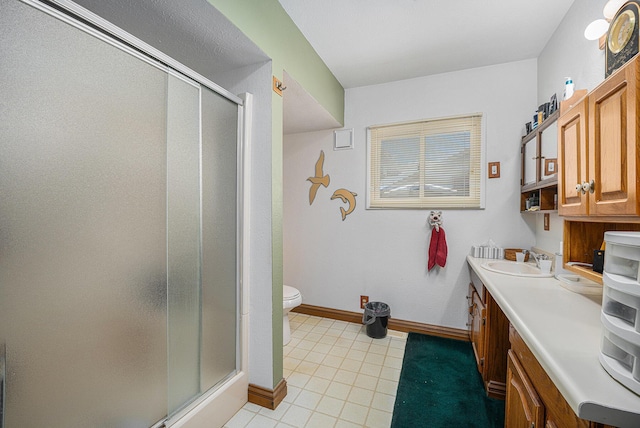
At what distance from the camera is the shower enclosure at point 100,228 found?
32.0 inches

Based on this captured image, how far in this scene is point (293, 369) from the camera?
2133 millimetres

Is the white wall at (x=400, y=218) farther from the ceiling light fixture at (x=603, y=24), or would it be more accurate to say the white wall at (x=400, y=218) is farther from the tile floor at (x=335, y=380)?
the ceiling light fixture at (x=603, y=24)

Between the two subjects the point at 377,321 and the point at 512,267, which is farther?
the point at 377,321

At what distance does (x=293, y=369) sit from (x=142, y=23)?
2378 millimetres

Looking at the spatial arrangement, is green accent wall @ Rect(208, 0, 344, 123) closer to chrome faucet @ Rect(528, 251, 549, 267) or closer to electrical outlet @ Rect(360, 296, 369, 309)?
electrical outlet @ Rect(360, 296, 369, 309)

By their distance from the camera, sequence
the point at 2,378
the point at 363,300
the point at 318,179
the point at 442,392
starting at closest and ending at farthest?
1. the point at 2,378
2. the point at 442,392
3. the point at 363,300
4. the point at 318,179

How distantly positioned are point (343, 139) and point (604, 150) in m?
2.24

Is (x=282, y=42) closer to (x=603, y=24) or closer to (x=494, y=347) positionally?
(x=603, y=24)

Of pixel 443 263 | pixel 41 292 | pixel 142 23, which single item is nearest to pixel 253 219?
pixel 41 292

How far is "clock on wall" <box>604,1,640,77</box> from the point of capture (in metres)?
1.18

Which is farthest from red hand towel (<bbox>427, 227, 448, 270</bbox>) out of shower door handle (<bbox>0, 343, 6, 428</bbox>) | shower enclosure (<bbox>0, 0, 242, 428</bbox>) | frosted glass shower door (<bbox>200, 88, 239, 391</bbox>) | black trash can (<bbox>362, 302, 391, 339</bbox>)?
shower door handle (<bbox>0, 343, 6, 428</bbox>)

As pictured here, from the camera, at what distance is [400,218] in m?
2.81

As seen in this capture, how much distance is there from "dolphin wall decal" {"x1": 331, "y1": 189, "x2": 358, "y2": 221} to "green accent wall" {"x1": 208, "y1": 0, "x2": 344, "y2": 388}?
44.4 inches

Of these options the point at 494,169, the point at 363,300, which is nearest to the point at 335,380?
the point at 363,300
